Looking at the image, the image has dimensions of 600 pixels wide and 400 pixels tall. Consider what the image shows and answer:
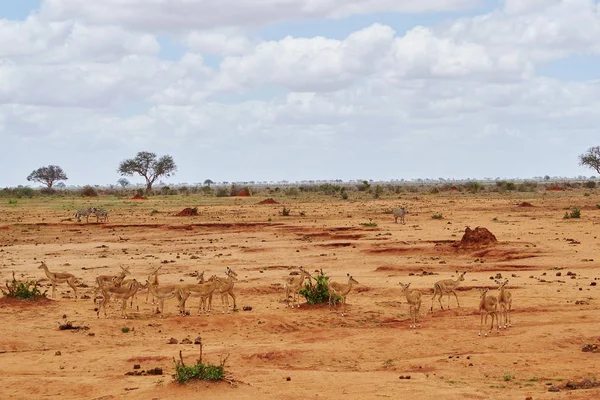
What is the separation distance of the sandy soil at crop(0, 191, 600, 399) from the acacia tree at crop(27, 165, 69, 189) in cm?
9128

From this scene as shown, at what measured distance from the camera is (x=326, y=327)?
17750 mm

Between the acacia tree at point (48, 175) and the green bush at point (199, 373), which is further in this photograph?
the acacia tree at point (48, 175)

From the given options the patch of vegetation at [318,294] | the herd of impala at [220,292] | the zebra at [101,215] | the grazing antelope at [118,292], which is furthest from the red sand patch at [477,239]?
the zebra at [101,215]

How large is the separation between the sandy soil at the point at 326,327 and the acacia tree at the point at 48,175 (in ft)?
299

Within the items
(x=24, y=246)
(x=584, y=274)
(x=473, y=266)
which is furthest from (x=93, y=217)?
(x=584, y=274)

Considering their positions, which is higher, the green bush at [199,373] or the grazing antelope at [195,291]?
the grazing antelope at [195,291]

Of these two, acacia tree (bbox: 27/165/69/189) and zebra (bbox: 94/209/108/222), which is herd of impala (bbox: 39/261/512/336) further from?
acacia tree (bbox: 27/165/69/189)

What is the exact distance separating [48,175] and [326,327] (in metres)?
113

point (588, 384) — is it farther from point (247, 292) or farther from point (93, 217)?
point (93, 217)

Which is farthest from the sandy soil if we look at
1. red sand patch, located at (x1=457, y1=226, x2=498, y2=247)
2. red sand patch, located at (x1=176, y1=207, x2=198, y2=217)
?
red sand patch, located at (x1=176, y1=207, x2=198, y2=217)

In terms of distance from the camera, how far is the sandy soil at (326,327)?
12773mm

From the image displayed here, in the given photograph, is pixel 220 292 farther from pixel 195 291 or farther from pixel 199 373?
pixel 199 373

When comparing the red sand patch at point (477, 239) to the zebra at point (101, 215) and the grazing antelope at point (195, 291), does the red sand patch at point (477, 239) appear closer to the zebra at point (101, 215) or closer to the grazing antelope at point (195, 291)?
the grazing antelope at point (195, 291)

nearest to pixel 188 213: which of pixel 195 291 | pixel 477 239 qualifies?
pixel 477 239
